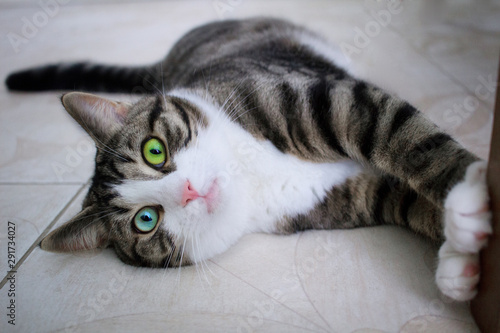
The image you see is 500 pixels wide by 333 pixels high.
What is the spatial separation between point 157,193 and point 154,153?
0.14m

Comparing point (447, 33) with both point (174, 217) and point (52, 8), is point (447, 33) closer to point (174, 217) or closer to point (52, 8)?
point (174, 217)

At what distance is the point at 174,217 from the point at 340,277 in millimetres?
509

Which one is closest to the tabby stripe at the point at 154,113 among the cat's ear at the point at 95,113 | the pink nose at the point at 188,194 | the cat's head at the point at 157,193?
the cat's head at the point at 157,193

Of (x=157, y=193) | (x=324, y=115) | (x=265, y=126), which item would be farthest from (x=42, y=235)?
(x=324, y=115)

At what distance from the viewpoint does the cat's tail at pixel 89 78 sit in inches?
93.7

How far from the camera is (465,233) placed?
83 centimetres

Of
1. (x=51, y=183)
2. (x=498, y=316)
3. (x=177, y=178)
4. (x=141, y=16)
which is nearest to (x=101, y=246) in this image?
(x=177, y=178)

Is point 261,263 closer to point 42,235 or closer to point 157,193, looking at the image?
point 157,193

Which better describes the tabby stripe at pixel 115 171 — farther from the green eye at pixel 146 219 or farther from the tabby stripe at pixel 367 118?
the tabby stripe at pixel 367 118

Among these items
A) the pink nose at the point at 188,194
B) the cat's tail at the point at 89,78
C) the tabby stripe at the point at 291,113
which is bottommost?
the cat's tail at the point at 89,78

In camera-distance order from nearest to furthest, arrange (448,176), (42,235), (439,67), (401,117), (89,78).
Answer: (448,176)
(401,117)
(42,235)
(439,67)
(89,78)

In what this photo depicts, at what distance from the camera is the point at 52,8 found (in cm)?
510

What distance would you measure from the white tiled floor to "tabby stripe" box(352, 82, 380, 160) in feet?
0.94

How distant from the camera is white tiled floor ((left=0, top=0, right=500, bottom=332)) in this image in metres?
0.98
